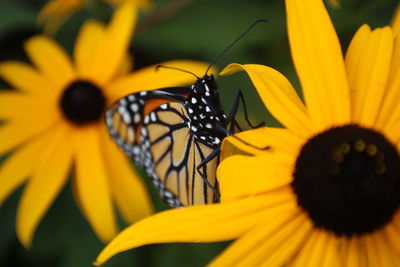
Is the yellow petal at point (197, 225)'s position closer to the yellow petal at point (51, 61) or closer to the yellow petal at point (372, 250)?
the yellow petal at point (372, 250)

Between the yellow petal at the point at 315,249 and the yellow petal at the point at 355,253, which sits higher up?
the yellow petal at the point at 315,249

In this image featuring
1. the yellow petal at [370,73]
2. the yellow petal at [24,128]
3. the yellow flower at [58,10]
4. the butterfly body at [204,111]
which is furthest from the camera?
the yellow flower at [58,10]

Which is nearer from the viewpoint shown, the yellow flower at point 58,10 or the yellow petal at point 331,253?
the yellow petal at point 331,253

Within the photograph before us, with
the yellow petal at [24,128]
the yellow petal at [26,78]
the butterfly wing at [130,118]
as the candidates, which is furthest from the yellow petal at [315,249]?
the yellow petal at [26,78]

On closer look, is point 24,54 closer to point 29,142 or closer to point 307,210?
A: point 29,142

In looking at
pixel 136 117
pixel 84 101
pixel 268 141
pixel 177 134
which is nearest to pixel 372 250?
pixel 268 141

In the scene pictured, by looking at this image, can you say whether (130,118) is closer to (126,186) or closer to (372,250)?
(126,186)

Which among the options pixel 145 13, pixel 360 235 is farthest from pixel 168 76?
pixel 360 235
